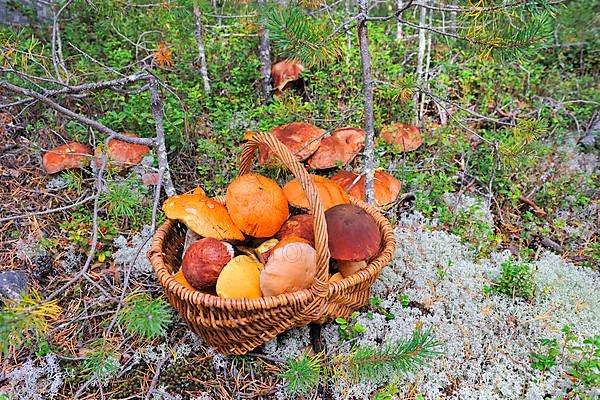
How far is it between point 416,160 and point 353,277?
6.47 feet

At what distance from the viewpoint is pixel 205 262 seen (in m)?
2.30

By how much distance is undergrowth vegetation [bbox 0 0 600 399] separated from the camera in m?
2.44

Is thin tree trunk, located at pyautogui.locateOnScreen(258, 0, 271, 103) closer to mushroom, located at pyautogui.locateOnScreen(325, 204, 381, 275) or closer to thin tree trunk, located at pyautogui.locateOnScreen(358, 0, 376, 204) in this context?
thin tree trunk, located at pyautogui.locateOnScreen(358, 0, 376, 204)

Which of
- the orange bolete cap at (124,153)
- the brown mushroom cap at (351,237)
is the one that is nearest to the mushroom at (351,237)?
the brown mushroom cap at (351,237)

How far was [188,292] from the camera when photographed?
217 centimetres

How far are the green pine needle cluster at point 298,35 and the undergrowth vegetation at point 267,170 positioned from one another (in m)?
0.41

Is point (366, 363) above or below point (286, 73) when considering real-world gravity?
below

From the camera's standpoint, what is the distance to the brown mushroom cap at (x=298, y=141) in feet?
10.9

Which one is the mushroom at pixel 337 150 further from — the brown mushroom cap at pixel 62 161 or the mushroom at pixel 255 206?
the brown mushroom cap at pixel 62 161

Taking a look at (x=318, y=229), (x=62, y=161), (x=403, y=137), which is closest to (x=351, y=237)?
(x=318, y=229)

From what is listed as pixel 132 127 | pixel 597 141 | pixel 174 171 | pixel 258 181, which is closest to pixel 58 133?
pixel 132 127

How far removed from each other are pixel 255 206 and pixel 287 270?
1.62 feet

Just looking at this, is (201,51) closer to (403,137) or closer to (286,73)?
(286,73)

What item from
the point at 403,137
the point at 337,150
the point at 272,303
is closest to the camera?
the point at 272,303
